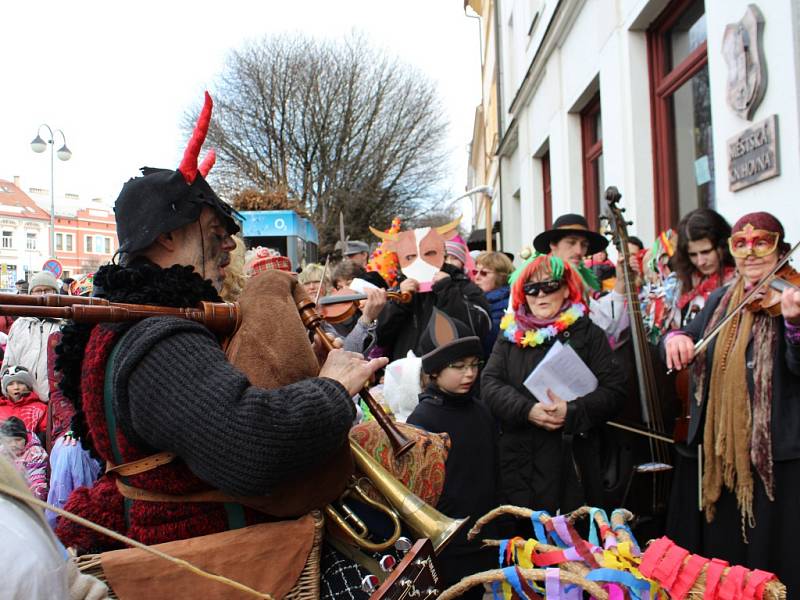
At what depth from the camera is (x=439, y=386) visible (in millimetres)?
3492

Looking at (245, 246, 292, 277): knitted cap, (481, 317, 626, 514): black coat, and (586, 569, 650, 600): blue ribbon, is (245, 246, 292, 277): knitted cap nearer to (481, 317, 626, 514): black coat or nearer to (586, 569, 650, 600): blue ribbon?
(481, 317, 626, 514): black coat

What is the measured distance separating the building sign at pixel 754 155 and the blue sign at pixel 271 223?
29.3 feet

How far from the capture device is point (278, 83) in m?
26.7

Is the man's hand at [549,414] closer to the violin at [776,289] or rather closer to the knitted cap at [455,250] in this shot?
the violin at [776,289]

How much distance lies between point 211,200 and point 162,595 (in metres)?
0.99

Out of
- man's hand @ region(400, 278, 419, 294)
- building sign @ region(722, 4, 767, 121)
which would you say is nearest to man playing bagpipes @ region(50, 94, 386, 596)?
man's hand @ region(400, 278, 419, 294)

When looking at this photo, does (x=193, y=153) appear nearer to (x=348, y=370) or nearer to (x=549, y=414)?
(x=348, y=370)

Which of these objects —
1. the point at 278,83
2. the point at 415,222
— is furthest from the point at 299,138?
the point at 415,222

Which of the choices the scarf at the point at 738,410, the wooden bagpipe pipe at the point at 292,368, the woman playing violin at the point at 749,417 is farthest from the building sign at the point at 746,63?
the wooden bagpipe pipe at the point at 292,368

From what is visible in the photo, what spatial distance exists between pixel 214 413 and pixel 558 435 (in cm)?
237

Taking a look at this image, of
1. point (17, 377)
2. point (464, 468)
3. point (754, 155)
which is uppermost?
point (754, 155)

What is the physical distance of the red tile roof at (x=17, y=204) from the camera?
5598cm

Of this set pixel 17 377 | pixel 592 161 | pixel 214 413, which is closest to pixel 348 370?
pixel 214 413

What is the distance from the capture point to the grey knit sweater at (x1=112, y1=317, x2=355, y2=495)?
1.46 m
